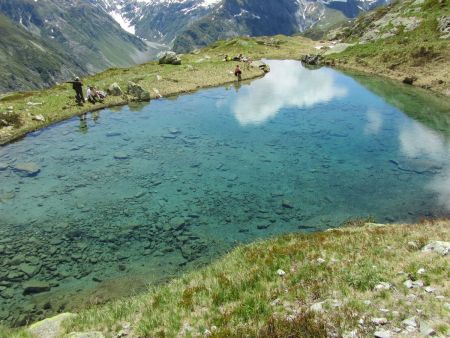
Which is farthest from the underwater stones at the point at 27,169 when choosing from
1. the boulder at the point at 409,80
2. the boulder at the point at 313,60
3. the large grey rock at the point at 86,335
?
the boulder at the point at 313,60

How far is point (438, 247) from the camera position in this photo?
14734mm

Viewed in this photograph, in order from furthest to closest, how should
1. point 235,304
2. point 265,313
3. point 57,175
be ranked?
point 57,175
point 235,304
point 265,313

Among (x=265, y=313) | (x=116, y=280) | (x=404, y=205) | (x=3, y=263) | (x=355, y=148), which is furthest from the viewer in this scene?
(x=355, y=148)

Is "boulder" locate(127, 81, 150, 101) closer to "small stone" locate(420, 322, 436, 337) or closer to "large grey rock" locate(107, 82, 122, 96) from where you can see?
"large grey rock" locate(107, 82, 122, 96)

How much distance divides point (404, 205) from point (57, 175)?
28.2 m

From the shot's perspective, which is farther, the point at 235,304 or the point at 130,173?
the point at 130,173

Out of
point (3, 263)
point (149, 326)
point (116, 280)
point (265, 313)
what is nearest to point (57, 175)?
point (3, 263)

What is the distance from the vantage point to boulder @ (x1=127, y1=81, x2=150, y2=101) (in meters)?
60.7

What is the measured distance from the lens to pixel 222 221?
2595 cm

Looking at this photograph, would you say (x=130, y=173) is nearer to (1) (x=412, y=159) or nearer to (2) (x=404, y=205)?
(2) (x=404, y=205)

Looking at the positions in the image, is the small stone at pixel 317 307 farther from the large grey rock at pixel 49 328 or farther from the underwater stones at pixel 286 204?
the underwater stones at pixel 286 204

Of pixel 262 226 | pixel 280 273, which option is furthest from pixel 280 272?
pixel 262 226

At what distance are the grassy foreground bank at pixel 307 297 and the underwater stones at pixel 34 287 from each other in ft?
19.1

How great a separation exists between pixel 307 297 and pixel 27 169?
99.8 ft
